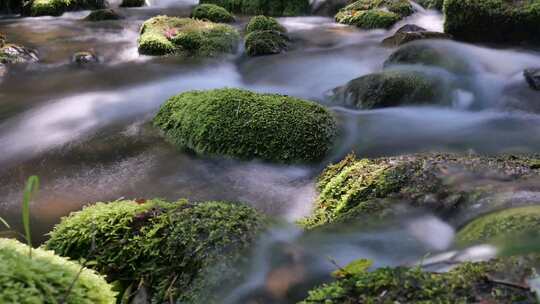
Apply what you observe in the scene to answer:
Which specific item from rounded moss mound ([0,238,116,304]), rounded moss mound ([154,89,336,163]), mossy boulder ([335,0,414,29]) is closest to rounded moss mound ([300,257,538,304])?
rounded moss mound ([0,238,116,304])

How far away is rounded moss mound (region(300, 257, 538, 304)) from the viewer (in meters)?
1.69

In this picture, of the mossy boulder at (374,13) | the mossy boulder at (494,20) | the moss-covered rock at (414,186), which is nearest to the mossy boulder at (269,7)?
the mossy boulder at (374,13)

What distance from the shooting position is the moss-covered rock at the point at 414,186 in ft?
9.76

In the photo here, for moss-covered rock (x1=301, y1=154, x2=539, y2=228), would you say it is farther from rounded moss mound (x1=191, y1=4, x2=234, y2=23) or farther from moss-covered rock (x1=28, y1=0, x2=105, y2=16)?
moss-covered rock (x1=28, y1=0, x2=105, y2=16)

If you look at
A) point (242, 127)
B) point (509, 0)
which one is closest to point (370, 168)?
point (242, 127)

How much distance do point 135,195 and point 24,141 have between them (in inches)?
89.9

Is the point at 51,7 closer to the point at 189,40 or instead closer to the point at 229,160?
the point at 189,40

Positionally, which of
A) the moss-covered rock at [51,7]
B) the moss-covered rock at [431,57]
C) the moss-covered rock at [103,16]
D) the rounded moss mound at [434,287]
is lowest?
the moss-covered rock at [431,57]

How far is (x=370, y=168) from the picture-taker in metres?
3.75

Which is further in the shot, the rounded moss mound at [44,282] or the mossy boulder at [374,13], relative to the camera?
the mossy boulder at [374,13]

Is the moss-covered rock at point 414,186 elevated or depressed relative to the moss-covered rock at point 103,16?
depressed

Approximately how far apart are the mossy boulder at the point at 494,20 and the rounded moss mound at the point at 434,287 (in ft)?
24.9

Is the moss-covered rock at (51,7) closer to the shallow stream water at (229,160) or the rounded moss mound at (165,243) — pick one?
the shallow stream water at (229,160)

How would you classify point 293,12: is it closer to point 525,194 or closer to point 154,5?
point 154,5
